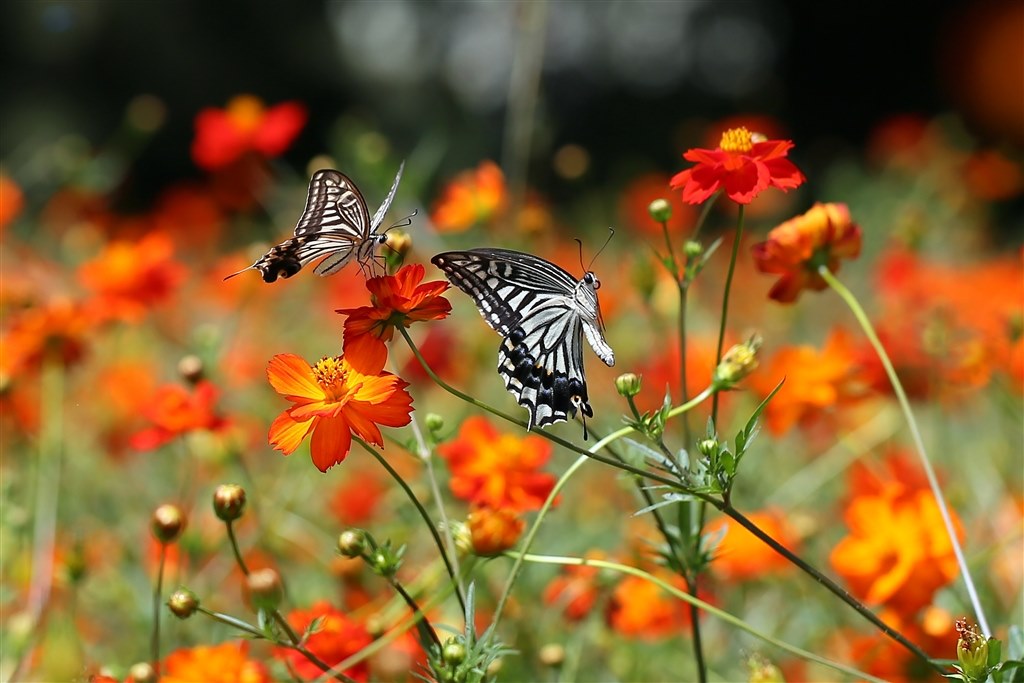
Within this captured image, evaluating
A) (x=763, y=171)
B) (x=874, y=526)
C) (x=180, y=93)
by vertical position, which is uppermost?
(x=180, y=93)

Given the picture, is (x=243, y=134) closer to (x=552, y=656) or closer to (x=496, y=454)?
(x=496, y=454)

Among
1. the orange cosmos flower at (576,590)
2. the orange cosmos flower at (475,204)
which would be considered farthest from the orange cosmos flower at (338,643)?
the orange cosmos flower at (475,204)

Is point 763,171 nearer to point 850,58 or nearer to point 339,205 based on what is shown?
point 339,205

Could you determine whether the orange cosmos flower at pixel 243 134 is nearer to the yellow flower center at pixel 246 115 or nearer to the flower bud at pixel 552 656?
the yellow flower center at pixel 246 115

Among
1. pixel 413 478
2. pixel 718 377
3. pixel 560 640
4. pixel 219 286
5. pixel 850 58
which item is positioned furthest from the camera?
pixel 850 58

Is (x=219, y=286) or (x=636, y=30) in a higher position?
(x=636, y=30)

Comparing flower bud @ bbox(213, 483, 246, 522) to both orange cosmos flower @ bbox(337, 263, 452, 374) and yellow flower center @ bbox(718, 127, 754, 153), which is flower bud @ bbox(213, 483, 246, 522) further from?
yellow flower center @ bbox(718, 127, 754, 153)

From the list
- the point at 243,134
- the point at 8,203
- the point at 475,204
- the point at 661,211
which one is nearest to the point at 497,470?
the point at 661,211

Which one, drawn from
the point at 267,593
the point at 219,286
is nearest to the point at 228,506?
the point at 267,593
